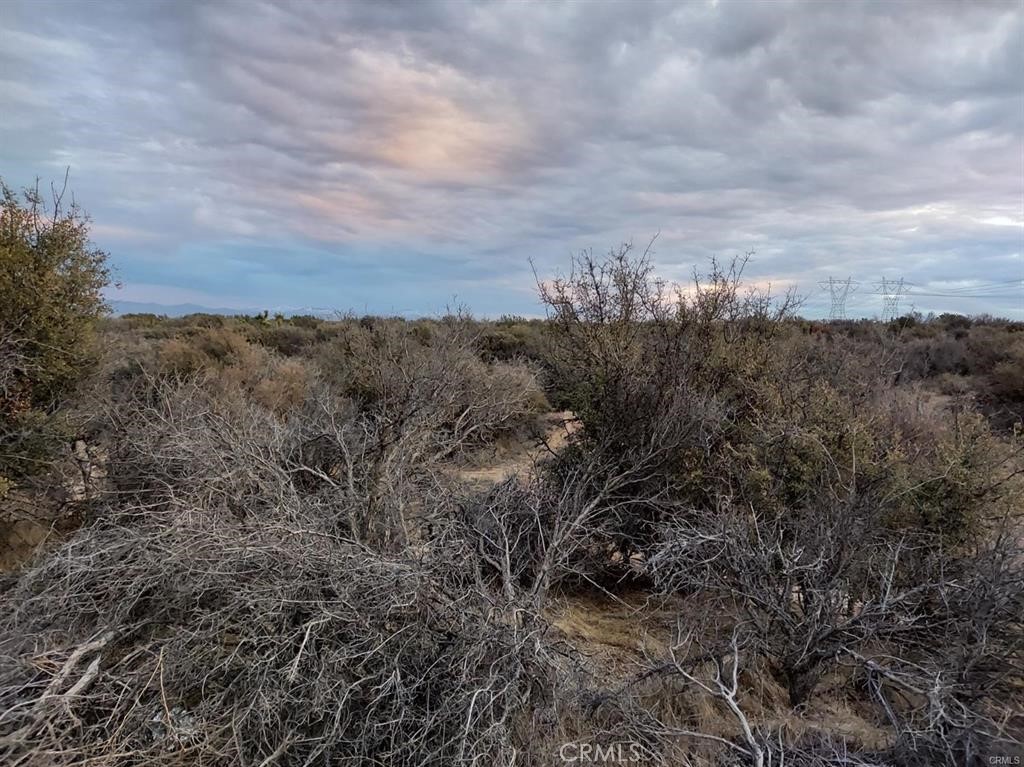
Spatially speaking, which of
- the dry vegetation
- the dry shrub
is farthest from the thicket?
A: the dry shrub

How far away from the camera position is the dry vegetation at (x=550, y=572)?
3889mm

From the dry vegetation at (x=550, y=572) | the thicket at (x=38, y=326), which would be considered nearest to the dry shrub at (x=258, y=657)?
the dry vegetation at (x=550, y=572)

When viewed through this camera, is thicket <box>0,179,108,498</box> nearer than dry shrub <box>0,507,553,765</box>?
No

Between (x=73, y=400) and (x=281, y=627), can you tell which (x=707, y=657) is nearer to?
(x=281, y=627)

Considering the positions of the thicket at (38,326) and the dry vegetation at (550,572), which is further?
the thicket at (38,326)

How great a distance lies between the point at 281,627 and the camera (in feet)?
14.4

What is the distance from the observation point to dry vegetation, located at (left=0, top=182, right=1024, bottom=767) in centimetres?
389

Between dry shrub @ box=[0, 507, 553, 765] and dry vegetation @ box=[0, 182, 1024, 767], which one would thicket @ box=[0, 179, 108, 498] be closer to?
dry vegetation @ box=[0, 182, 1024, 767]

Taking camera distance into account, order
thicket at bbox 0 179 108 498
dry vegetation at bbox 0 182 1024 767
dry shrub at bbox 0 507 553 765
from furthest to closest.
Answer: thicket at bbox 0 179 108 498 < dry vegetation at bbox 0 182 1024 767 < dry shrub at bbox 0 507 553 765

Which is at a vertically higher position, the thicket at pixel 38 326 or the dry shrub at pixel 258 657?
the thicket at pixel 38 326

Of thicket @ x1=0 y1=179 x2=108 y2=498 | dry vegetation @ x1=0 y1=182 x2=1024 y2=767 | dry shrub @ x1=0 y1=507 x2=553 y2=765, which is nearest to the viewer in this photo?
dry shrub @ x1=0 y1=507 x2=553 y2=765

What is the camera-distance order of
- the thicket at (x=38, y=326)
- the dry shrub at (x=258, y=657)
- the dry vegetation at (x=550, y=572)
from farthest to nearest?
1. the thicket at (x=38, y=326)
2. the dry vegetation at (x=550, y=572)
3. the dry shrub at (x=258, y=657)

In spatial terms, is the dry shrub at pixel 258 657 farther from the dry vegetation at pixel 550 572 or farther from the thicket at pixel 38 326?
the thicket at pixel 38 326

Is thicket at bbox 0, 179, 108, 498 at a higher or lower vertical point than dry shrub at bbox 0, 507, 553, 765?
higher
